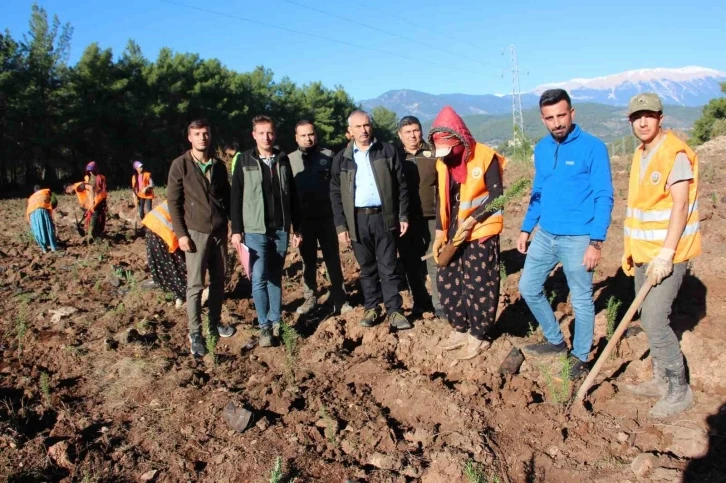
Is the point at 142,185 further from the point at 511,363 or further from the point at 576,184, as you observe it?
the point at 576,184

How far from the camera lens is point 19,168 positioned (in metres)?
24.4

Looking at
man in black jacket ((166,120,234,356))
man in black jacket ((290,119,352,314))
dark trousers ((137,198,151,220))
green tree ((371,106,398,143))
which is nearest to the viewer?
man in black jacket ((166,120,234,356))

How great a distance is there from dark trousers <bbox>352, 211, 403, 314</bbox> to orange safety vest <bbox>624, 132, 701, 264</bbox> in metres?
1.72

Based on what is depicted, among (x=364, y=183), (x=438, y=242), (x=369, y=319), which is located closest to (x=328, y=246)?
(x=369, y=319)

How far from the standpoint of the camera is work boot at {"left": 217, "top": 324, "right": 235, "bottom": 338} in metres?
4.26

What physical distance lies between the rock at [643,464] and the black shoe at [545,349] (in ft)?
2.90

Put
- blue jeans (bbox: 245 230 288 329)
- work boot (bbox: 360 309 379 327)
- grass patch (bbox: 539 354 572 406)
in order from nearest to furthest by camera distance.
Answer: grass patch (bbox: 539 354 572 406), blue jeans (bbox: 245 230 288 329), work boot (bbox: 360 309 379 327)

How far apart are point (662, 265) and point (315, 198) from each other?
2765mm

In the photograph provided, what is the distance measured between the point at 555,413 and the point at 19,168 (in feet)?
91.9

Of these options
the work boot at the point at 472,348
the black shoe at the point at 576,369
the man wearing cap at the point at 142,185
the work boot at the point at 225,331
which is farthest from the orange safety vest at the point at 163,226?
the man wearing cap at the point at 142,185

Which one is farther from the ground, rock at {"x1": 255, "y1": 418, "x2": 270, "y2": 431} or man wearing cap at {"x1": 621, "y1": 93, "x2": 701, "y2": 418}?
man wearing cap at {"x1": 621, "y1": 93, "x2": 701, "y2": 418}

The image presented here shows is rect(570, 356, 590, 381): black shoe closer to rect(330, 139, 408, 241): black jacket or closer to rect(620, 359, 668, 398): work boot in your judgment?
rect(620, 359, 668, 398): work boot

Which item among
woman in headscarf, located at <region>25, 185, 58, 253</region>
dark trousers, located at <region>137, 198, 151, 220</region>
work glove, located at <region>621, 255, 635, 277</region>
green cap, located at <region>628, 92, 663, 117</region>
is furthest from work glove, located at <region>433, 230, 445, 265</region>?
dark trousers, located at <region>137, 198, 151, 220</region>

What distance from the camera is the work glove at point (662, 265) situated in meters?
2.50
